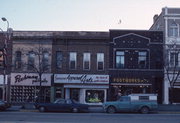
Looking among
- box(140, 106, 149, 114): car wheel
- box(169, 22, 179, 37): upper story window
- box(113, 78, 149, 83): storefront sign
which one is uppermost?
box(169, 22, 179, 37): upper story window

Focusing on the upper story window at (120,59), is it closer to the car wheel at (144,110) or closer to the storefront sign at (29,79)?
the storefront sign at (29,79)

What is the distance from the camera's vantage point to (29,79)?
1387 inches

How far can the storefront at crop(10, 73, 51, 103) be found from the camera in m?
35.1

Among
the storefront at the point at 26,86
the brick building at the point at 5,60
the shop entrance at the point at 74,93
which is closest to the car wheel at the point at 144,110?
the shop entrance at the point at 74,93

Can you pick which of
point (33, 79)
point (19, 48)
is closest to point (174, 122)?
point (33, 79)

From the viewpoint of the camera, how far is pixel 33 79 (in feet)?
116

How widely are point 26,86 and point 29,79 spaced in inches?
37.6

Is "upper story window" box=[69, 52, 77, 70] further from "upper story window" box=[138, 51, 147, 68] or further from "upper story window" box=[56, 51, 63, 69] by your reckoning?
"upper story window" box=[138, 51, 147, 68]

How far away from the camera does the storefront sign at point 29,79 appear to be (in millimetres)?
35069

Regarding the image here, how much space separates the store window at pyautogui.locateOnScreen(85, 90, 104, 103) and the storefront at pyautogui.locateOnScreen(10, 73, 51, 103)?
489 cm

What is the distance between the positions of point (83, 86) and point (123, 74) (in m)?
5.08

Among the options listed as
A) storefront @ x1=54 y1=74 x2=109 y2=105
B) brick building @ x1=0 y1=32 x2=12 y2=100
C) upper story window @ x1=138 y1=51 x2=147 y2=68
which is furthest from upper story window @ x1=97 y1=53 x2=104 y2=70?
brick building @ x1=0 y1=32 x2=12 y2=100

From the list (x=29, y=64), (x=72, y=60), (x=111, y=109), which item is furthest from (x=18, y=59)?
(x=111, y=109)

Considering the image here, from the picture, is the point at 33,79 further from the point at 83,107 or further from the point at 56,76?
the point at 83,107
